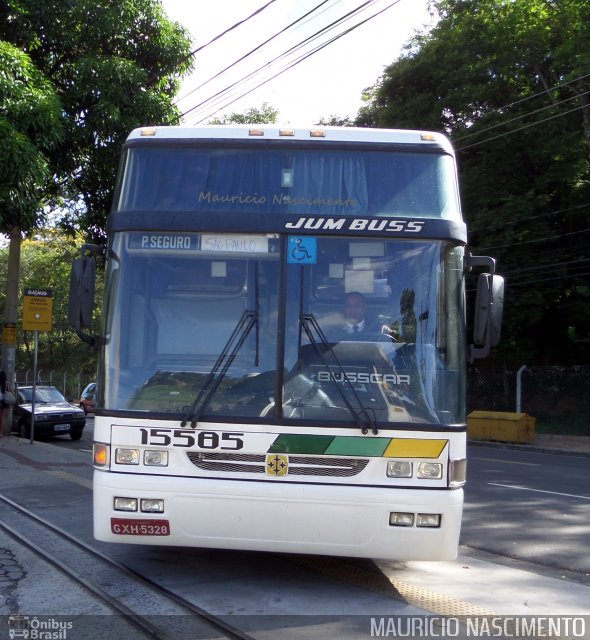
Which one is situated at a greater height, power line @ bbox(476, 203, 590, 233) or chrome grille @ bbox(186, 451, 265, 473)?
power line @ bbox(476, 203, 590, 233)

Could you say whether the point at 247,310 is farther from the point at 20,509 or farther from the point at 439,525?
the point at 20,509

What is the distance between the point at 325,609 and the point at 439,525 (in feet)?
3.22

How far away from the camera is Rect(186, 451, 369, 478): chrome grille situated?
548 cm

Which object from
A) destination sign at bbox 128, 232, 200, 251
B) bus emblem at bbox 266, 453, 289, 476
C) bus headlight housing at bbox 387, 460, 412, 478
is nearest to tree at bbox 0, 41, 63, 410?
destination sign at bbox 128, 232, 200, 251

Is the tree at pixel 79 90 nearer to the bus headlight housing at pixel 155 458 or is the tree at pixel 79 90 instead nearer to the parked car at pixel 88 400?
the bus headlight housing at pixel 155 458

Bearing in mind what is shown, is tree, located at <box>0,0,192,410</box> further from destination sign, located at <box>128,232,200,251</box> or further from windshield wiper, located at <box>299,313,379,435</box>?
windshield wiper, located at <box>299,313,379,435</box>

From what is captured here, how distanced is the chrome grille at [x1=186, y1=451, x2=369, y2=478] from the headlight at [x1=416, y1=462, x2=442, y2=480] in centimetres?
38

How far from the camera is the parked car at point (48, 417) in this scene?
20750 millimetres

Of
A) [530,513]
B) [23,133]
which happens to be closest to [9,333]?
[23,133]

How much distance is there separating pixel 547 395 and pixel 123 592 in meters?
21.2

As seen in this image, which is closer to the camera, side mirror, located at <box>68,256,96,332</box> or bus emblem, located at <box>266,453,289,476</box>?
bus emblem, located at <box>266,453,289,476</box>

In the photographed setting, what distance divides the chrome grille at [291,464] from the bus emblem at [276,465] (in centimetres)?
3

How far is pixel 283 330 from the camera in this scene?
567cm

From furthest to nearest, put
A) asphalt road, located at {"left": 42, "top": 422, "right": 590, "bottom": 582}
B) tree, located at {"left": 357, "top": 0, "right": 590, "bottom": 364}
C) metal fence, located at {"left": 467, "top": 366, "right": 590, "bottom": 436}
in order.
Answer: tree, located at {"left": 357, "top": 0, "right": 590, "bottom": 364} → metal fence, located at {"left": 467, "top": 366, "right": 590, "bottom": 436} → asphalt road, located at {"left": 42, "top": 422, "right": 590, "bottom": 582}
